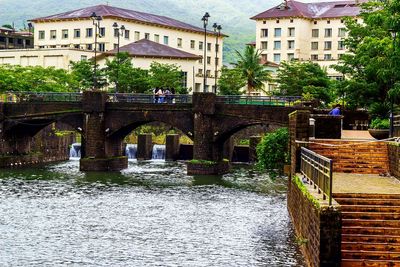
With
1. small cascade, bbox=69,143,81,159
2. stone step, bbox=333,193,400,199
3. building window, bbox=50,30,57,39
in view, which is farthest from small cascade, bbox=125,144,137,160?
stone step, bbox=333,193,400,199

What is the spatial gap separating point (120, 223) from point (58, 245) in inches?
277

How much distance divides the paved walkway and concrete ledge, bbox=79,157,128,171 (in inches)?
1636

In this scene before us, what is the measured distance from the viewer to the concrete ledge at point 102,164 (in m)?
72.9

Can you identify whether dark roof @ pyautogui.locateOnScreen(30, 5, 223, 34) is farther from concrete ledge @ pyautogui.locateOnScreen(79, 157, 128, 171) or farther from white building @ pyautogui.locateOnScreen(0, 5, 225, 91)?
concrete ledge @ pyautogui.locateOnScreen(79, 157, 128, 171)

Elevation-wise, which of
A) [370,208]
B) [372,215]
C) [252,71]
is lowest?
[372,215]

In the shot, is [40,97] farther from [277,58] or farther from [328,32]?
[328,32]

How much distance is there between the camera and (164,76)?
10944 cm

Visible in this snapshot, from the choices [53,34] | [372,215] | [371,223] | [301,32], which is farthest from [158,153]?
[371,223]

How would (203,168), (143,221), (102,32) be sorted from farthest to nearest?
(102,32) < (203,168) < (143,221)

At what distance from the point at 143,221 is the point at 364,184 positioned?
14759 mm

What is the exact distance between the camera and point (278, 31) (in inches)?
5763

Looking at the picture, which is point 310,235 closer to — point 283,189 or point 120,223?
point 120,223

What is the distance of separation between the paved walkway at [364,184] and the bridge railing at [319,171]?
912 millimetres

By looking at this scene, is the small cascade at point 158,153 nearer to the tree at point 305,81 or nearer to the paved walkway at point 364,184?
the tree at point 305,81
